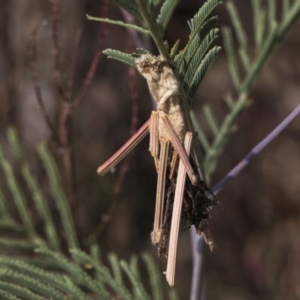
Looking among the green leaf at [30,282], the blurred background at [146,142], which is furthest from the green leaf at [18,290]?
the blurred background at [146,142]

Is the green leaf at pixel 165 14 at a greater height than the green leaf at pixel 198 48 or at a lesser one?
greater

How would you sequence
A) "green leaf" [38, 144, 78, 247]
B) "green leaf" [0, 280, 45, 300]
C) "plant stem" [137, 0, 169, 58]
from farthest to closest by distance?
"green leaf" [38, 144, 78, 247] < "green leaf" [0, 280, 45, 300] < "plant stem" [137, 0, 169, 58]

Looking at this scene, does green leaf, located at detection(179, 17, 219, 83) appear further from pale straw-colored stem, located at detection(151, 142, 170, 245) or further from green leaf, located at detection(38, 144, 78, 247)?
green leaf, located at detection(38, 144, 78, 247)

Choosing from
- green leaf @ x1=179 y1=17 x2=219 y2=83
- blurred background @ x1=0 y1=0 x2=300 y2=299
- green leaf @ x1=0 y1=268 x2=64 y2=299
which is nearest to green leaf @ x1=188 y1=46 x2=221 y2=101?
green leaf @ x1=179 y1=17 x2=219 y2=83

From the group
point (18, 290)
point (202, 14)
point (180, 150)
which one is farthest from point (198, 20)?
point (18, 290)

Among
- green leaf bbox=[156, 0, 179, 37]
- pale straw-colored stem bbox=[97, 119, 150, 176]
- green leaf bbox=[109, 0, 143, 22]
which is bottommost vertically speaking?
pale straw-colored stem bbox=[97, 119, 150, 176]

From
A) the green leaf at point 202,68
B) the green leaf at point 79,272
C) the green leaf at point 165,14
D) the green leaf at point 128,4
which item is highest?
the green leaf at point 128,4

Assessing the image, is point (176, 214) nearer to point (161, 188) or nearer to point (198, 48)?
point (161, 188)

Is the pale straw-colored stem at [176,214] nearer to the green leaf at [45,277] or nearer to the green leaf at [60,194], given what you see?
the green leaf at [45,277]

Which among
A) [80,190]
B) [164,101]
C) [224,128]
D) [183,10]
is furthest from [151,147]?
[183,10]
